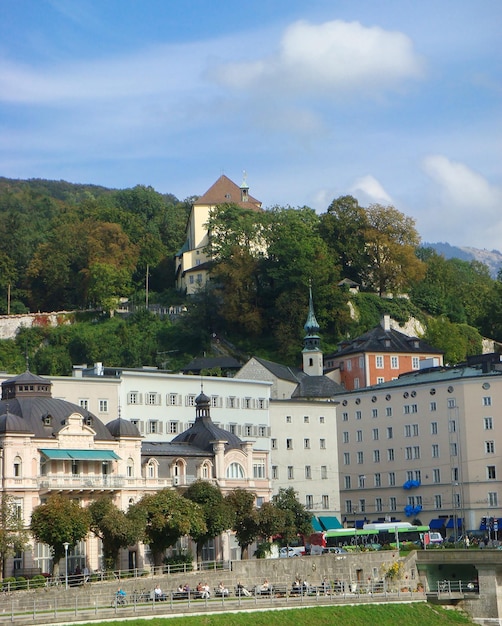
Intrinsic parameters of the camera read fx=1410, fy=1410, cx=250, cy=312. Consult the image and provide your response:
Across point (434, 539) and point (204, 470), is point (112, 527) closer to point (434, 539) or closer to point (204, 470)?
point (204, 470)

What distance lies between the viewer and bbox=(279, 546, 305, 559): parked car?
93.8 m

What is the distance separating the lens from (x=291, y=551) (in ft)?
314

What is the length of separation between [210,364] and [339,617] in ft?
218

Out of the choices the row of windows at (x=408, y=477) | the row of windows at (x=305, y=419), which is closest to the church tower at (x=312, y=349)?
the row of windows at (x=408, y=477)

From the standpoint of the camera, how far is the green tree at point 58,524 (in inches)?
3073

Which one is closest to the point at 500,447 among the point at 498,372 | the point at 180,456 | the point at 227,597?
the point at 498,372

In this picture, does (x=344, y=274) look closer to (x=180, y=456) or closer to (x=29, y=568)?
(x=180, y=456)

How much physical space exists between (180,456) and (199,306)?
6196cm

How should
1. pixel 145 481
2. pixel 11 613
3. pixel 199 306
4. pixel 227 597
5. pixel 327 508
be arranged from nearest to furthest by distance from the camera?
pixel 11 613 < pixel 227 597 < pixel 145 481 < pixel 327 508 < pixel 199 306

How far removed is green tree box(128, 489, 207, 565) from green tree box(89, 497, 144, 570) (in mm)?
860

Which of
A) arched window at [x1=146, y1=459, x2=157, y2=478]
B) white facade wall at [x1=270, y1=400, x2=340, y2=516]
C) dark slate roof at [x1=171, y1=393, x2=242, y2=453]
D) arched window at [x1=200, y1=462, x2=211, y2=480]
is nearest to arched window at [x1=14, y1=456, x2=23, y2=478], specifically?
arched window at [x1=146, y1=459, x2=157, y2=478]

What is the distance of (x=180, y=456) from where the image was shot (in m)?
95.8

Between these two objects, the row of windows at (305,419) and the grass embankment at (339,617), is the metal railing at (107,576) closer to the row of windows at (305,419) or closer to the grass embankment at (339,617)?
the grass embankment at (339,617)

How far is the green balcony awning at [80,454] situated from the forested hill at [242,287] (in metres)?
58.8
